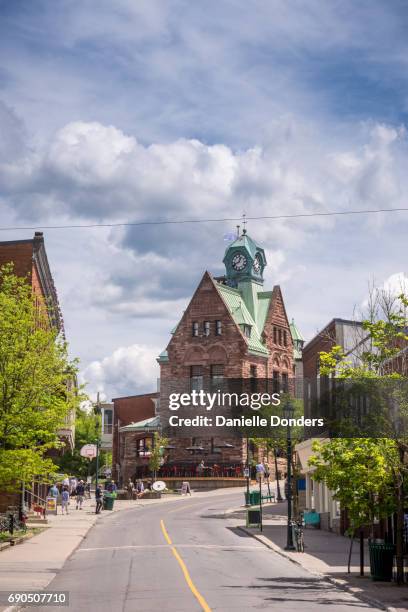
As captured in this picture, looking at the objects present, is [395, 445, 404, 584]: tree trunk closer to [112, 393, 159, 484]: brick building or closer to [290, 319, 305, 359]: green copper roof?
[112, 393, 159, 484]: brick building

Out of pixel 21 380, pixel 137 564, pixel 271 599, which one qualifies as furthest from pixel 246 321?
pixel 271 599

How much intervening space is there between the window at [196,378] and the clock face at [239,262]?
611 inches

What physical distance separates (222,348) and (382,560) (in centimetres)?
6912

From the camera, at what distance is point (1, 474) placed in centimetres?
3089

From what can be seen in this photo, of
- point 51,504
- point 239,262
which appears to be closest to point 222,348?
point 239,262

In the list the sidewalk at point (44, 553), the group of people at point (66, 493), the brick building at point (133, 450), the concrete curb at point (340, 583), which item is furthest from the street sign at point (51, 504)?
the brick building at point (133, 450)

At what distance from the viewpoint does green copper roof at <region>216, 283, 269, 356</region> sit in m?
92.1

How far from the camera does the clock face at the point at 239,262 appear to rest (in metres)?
102

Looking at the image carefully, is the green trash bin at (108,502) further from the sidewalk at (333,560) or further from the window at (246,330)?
the window at (246,330)

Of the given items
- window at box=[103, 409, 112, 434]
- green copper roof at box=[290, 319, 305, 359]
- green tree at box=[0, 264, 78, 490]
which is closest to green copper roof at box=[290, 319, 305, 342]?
green copper roof at box=[290, 319, 305, 359]

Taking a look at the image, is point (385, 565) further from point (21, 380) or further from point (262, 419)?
point (262, 419)

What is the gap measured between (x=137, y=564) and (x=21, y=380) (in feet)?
30.9

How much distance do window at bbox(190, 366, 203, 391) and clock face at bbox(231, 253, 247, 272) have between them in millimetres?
15517

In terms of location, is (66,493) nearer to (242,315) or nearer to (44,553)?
(44,553)
